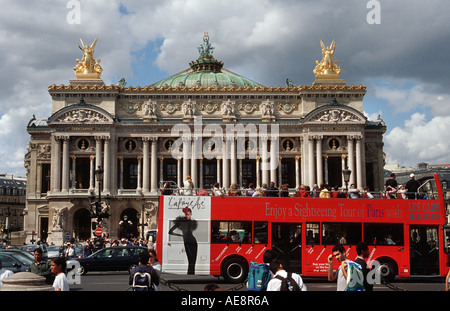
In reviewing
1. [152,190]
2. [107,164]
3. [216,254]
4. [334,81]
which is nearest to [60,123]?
[107,164]

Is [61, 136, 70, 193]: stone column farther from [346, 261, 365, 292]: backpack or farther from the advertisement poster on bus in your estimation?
[346, 261, 365, 292]: backpack

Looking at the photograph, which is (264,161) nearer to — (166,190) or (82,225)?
(82,225)

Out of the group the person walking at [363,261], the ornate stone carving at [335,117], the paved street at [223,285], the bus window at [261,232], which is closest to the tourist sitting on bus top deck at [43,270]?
the person walking at [363,261]

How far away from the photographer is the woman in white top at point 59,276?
12020mm

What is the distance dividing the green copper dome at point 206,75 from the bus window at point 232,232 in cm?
6249

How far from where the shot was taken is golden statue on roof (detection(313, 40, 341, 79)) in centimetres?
7750

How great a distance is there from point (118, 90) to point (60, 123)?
28.4ft

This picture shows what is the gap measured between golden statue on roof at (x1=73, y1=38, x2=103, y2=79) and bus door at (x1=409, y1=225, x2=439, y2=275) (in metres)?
58.6

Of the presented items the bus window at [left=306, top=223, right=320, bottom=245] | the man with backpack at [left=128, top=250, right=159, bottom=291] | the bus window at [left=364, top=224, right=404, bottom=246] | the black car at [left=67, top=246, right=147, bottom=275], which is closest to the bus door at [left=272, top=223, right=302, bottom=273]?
the bus window at [left=306, top=223, right=320, bottom=245]

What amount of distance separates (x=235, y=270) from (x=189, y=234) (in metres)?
2.69

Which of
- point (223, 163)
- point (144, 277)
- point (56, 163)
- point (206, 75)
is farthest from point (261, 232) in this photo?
point (206, 75)

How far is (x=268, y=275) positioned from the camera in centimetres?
1245

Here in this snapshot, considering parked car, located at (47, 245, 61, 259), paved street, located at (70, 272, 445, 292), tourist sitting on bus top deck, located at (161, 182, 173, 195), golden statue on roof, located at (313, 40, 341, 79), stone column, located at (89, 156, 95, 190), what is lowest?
paved street, located at (70, 272, 445, 292)

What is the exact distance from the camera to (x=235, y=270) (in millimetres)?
26344
